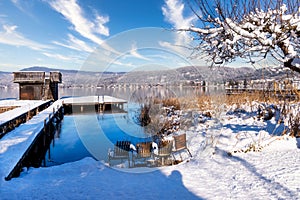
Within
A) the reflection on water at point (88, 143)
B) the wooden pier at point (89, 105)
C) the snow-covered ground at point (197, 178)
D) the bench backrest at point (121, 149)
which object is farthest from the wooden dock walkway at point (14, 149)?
the wooden pier at point (89, 105)

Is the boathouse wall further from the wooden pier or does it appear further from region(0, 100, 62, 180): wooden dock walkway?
region(0, 100, 62, 180): wooden dock walkway

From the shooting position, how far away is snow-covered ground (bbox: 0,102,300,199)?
11.8ft

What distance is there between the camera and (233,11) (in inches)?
167

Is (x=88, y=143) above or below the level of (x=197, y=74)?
below

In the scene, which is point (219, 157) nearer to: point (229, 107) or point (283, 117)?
point (283, 117)

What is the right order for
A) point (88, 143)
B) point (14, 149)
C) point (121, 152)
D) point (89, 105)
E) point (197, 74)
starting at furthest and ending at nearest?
1. point (89, 105)
2. point (197, 74)
3. point (88, 143)
4. point (121, 152)
5. point (14, 149)

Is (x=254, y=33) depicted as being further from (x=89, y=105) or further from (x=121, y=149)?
(x=89, y=105)

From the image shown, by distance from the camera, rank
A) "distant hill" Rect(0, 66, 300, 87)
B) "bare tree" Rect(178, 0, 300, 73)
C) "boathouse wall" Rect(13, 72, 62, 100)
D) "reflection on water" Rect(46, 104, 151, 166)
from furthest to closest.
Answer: "boathouse wall" Rect(13, 72, 62, 100)
"reflection on water" Rect(46, 104, 151, 166)
"distant hill" Rect(0, 66, 300, 87)
"bare tree" Rect(178, 0, 300, 73)

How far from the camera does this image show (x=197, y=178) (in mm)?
4305

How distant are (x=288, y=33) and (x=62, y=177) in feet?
15.8

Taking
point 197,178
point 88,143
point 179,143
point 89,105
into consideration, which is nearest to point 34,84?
point 89,105

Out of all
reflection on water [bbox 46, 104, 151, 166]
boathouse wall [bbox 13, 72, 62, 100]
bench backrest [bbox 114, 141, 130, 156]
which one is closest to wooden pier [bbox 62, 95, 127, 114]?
boathouse wall [bbox 13, 72, 62, 100]

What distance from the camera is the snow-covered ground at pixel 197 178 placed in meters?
3.60

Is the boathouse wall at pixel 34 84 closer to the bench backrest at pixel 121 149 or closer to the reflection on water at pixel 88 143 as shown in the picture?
the reflection on water at pixel 88 143
